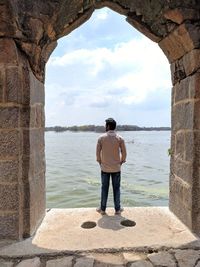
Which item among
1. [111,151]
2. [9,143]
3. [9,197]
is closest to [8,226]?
[9,197]

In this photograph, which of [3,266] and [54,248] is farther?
[54,248]

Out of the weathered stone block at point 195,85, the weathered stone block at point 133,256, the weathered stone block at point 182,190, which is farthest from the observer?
the weathered stone block at point 182,190

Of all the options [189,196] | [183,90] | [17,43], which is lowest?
[189,196]

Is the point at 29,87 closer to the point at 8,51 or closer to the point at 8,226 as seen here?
the point at 8,51

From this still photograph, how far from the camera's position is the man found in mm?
4523

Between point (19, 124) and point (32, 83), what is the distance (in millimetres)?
508

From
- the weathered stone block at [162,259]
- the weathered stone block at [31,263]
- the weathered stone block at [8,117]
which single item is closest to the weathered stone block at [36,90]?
the weathered stone block at [8,117]

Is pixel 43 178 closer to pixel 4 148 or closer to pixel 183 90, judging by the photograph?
pixel 4 148

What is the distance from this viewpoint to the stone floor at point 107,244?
311 centimetres

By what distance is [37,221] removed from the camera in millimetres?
4004

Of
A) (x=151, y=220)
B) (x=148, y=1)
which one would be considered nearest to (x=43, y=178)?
(x=151, y=220)

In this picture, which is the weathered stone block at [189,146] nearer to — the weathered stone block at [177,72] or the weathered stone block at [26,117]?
the weathered stone block at [177,72]

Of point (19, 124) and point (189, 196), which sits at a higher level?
point (19, 124)

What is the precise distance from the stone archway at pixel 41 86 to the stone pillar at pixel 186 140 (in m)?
0.01
